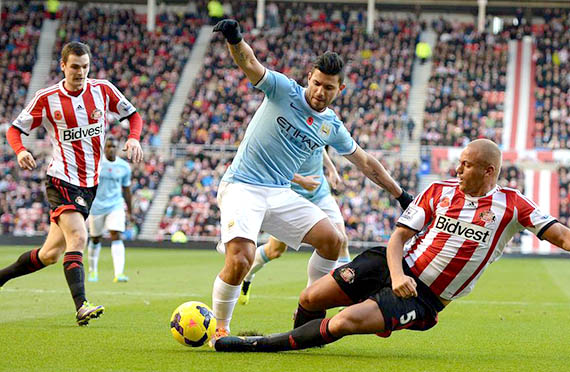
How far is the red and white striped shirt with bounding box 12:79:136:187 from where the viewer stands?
8727mm

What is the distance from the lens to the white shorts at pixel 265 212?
7145 mm

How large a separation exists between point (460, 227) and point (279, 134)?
174 cm

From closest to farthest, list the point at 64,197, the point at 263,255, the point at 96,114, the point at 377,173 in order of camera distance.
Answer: the point at 377,173, the point at 64,197, the point at 96,114, the point at 263,255

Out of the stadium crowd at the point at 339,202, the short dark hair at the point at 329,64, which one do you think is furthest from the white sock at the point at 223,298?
the stadium crowd at the point at 339,202

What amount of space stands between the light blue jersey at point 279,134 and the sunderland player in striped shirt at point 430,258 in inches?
47.4

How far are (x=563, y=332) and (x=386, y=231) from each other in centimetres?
2381

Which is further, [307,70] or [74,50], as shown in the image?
[307,70]

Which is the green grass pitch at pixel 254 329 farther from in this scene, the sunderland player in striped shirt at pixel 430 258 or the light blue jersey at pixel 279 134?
the light blue jersey at pixel 279 134

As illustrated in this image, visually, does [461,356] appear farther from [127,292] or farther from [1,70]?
[1,70]

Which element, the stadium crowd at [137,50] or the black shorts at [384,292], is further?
the stadium crowd at [137,50]

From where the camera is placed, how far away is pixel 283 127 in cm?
731

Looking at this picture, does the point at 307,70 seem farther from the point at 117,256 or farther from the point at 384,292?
the point at 384,292

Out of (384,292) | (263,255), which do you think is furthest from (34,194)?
(384,292)

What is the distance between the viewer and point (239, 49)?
6816mm
